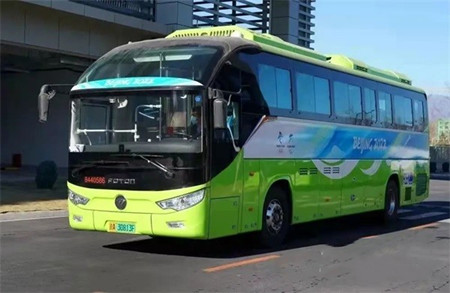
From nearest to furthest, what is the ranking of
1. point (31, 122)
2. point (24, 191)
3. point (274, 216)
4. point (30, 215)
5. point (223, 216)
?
1. point (223, 216)
2. point (274, 216)
3. point (30, 215)
4. point (24, 191)
5. point (31, 122)

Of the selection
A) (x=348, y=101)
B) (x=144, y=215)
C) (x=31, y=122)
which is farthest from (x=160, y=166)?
(x=31, y=122)

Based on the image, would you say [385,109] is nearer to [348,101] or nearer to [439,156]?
[348,101]

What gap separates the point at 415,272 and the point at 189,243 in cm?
388

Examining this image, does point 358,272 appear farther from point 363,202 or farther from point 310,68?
point 363,202

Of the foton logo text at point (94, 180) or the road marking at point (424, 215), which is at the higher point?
the foton logo text at point (94, 180)

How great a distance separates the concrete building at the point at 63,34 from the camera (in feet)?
69.8

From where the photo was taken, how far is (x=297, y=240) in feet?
39.4

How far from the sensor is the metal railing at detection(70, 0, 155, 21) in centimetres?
2335

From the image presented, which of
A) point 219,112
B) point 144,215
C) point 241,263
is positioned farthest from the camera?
point 241,263

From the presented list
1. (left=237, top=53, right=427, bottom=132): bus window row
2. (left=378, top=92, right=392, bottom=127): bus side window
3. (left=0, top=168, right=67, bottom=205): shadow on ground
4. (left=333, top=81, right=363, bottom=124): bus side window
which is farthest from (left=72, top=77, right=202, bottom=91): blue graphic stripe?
(left=0, top=168, right=67, bottom=205): shadow on ground

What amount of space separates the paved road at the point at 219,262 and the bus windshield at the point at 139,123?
1.71 m

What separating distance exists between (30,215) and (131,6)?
1259cm

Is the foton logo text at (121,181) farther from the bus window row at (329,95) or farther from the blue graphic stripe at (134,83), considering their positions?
the bus window row at (329,95)

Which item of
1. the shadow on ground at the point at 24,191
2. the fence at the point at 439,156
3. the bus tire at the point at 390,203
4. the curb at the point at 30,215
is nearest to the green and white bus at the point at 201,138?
the bus tire at the point at 390,203
